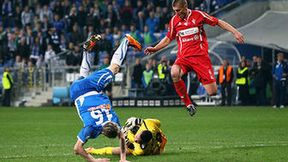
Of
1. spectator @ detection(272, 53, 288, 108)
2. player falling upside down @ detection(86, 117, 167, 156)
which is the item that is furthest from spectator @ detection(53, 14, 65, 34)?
player falling upside down @ detection(86, 117, 167, 156)

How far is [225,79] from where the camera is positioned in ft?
130

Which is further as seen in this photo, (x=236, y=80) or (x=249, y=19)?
(x=249, y=19)

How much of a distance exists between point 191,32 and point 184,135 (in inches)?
137

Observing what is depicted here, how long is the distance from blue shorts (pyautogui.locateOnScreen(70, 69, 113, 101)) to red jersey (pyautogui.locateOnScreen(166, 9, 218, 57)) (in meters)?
4.32

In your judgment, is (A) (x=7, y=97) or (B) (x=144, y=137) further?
(A) (x=7, y=97)

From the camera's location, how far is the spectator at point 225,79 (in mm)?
39344

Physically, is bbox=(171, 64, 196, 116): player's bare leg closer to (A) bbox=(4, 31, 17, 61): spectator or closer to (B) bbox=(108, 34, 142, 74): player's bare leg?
(B) bbox=(108, 34, 142, 74): player's bare leg

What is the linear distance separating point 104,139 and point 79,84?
6466 mm

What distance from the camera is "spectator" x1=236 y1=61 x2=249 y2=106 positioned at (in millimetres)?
38862

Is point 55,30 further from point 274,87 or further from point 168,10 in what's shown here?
point 274,87

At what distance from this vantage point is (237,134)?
2297cm

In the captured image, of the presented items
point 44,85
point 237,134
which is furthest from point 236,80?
point 237,134

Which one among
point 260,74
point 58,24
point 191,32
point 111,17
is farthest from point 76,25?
point 191,32

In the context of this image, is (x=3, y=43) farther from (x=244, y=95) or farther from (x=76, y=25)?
(x=244, y=95)
